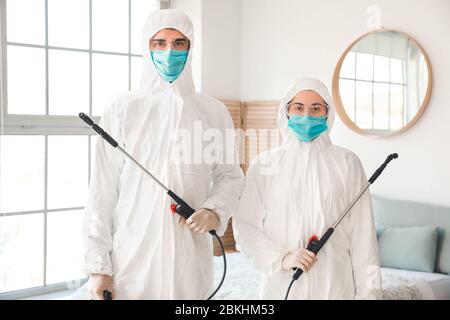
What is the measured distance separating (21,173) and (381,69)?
235 cm

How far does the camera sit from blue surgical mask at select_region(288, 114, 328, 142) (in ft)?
5.54

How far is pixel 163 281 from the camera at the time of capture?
1538 mm

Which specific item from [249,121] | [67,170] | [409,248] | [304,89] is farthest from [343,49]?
[304,89]

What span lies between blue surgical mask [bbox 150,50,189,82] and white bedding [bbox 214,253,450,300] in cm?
142

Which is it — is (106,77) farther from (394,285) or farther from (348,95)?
(394,285)

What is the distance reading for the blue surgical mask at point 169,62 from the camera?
5.19ft

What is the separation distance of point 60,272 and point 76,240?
0.75 feet

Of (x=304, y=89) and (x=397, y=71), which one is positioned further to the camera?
(x=397, y=71)

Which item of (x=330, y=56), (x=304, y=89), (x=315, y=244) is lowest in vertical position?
(x=315, y=244)

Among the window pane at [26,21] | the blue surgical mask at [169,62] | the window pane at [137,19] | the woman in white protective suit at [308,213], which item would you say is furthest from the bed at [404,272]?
the window pane at [26,21]

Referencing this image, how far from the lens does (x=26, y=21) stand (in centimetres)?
347

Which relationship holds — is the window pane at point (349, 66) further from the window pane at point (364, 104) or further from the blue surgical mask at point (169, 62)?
the blue surgical mask at point (169, 62)

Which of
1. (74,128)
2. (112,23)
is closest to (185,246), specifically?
(74,128)
